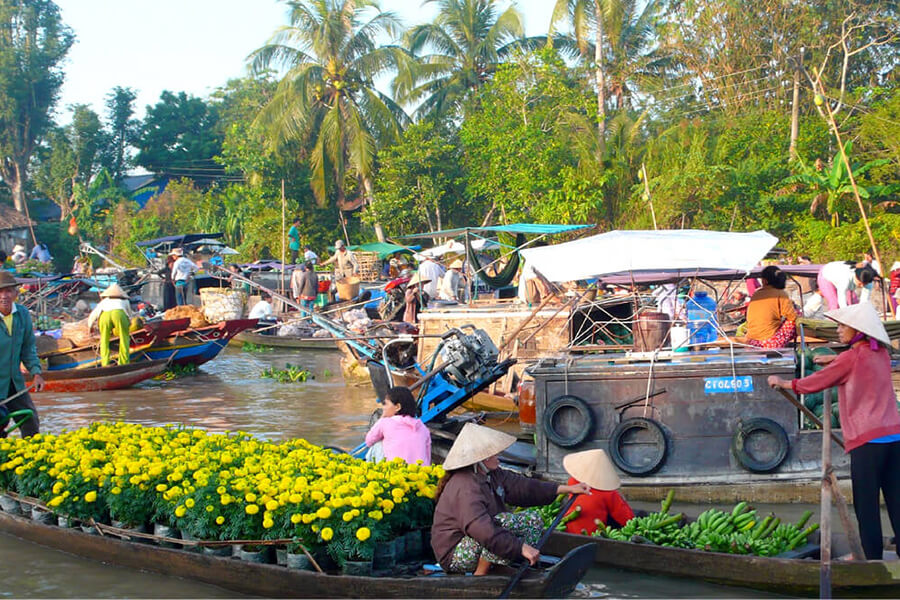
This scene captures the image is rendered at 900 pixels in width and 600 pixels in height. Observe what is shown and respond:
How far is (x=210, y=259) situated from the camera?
29.9 m

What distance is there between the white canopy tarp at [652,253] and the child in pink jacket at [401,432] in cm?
187

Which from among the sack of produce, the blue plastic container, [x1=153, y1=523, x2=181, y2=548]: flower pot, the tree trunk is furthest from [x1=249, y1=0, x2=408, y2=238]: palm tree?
[x1=153, y1=523, x2=181, y2=548]: flower pot

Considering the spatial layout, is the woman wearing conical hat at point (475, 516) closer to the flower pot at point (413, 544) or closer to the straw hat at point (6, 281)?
the flower pot at point (413, 544)

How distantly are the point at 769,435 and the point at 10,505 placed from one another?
5.47 meters

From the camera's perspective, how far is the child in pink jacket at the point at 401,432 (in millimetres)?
6391

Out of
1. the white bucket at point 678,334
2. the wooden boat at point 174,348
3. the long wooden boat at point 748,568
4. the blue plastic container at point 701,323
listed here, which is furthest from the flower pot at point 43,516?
the wooden boat at point 174,348

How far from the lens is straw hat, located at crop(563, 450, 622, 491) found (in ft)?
17.6

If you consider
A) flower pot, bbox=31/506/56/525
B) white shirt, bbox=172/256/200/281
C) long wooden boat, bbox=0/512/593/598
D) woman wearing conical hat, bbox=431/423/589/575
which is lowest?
long wooden boat, bbox=0/512/593/598

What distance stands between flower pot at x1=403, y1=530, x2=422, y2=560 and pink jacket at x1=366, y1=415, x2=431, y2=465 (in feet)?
3.65

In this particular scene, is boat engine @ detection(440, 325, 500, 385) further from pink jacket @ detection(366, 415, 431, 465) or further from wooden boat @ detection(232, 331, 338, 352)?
wooden boat @ detection(232, 331, 338, 352)

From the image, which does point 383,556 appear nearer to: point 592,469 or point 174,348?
point 592,469

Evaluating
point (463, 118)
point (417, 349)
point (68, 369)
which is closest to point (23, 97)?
point (463, 118)

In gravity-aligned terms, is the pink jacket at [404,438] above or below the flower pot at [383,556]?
above

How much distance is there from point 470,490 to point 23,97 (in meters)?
41.4
